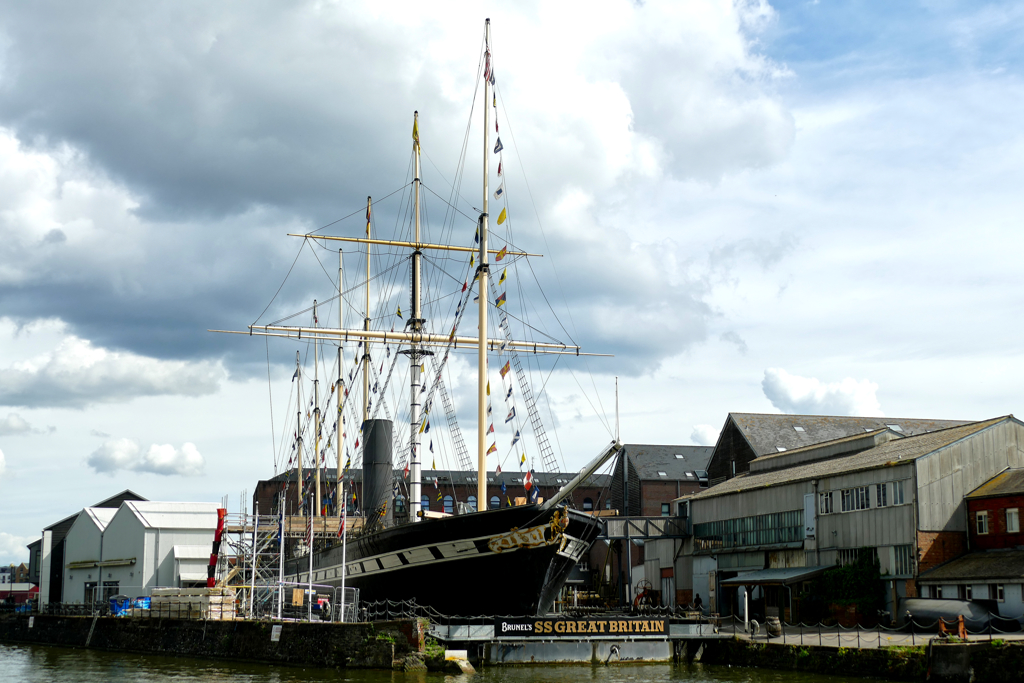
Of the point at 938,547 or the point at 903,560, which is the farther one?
the point at 903,560

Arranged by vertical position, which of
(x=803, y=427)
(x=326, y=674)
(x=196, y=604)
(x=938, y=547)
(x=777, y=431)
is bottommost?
(x=326, y=674)

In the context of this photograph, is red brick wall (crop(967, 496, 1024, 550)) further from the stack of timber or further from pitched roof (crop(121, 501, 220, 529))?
pitched roof (crop(121, 501, 220, 529))

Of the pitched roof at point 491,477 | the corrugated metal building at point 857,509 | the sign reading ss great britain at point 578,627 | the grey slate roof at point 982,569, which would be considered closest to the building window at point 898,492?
the corrugated metal building at point 857,509

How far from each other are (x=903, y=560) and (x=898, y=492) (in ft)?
8.41

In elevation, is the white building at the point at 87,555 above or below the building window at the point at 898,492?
below

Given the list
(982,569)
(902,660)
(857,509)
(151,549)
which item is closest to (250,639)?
(902,660)

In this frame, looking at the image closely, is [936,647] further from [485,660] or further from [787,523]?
[787,523]

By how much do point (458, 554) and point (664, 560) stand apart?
22834 mm

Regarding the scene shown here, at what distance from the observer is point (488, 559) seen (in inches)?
1337

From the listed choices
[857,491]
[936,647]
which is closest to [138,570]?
[857,491]

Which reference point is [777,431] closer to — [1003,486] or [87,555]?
[1003,486]

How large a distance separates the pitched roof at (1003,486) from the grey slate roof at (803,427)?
2263 cm

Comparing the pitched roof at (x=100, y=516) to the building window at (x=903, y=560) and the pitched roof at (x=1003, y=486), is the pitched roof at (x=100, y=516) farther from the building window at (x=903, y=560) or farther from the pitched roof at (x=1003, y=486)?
the pitched roof at (x=1003, y=486)

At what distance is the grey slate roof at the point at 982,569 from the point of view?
33.1 m
